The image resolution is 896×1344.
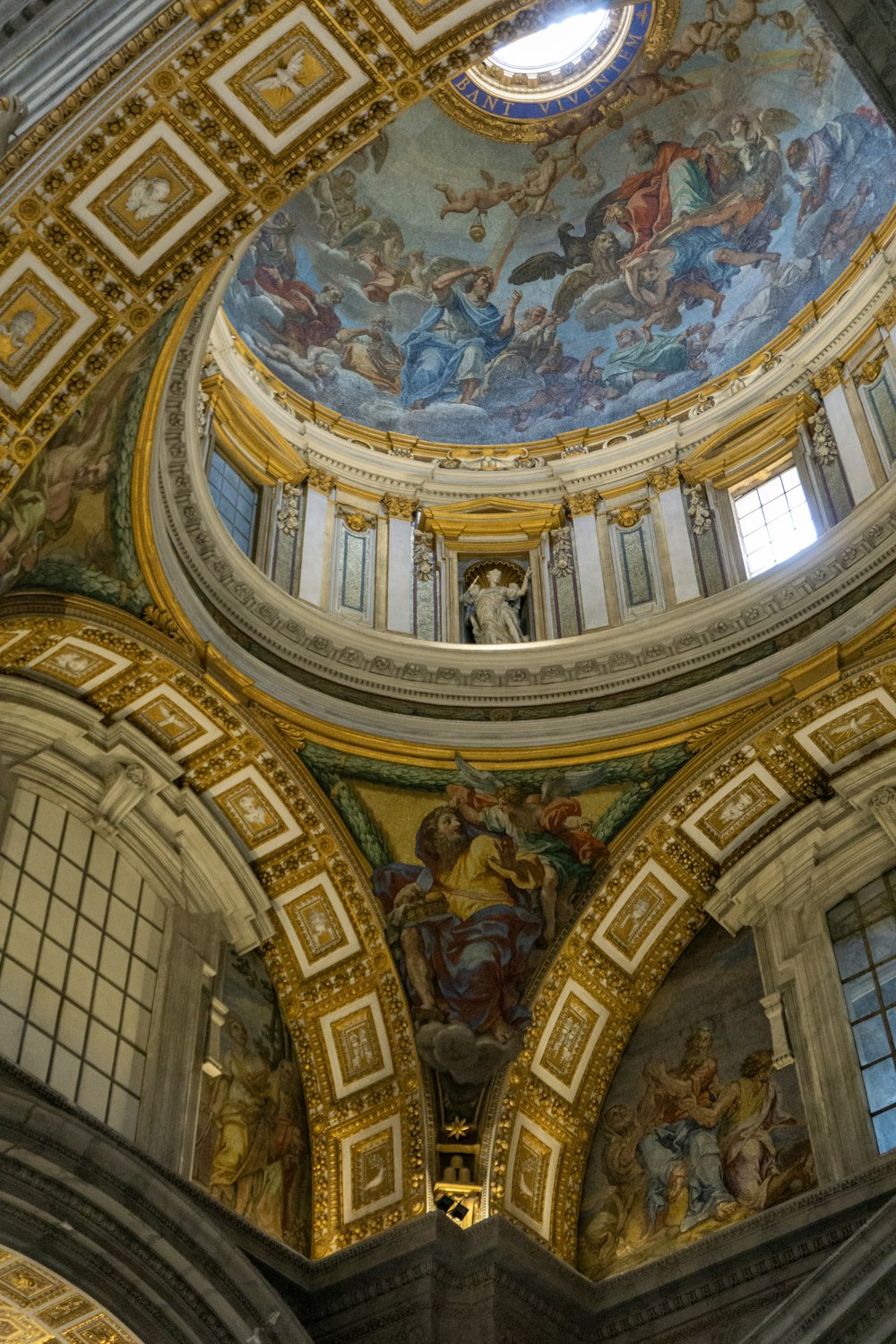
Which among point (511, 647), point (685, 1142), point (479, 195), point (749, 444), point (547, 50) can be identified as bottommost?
→ point (685, 1142)

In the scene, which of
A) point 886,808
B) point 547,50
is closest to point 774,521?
point 886,808

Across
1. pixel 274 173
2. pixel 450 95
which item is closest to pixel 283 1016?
pixel 274 173

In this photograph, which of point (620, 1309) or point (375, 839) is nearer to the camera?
point (620, 1309)

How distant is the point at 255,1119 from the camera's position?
17328 mm

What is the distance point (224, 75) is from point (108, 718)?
277 inches

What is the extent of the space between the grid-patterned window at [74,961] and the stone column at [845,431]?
9002 mm

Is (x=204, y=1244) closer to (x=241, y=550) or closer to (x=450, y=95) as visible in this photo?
(x=241, y=550)

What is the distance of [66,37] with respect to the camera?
1182cm

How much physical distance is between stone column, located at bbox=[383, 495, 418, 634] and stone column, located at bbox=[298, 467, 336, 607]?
782mm

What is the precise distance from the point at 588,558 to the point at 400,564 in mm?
2320

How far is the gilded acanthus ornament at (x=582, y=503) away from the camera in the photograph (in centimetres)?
2130

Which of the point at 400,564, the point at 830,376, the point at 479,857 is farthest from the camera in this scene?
the point at 400,564

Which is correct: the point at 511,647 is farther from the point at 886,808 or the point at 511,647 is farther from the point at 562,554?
the point at 886,808

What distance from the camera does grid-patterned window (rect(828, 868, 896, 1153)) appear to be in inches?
650
